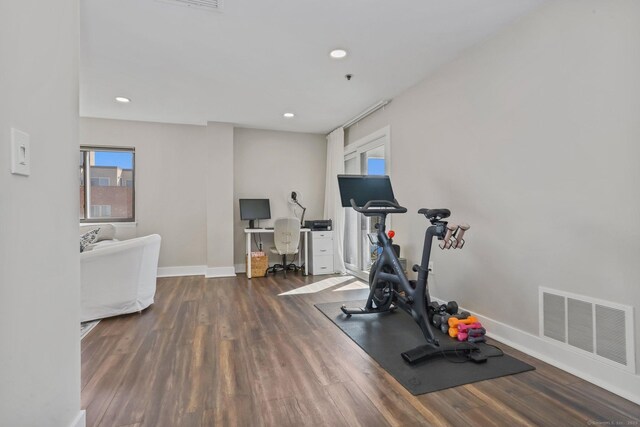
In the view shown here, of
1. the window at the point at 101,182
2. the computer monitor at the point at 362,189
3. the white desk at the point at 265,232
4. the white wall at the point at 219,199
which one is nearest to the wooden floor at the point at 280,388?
the computer monitor at the point at 362,189

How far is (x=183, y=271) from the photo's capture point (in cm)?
527

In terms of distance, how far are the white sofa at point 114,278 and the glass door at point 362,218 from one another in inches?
108

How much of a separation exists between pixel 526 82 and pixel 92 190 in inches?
230

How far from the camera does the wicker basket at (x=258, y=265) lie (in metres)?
5.05

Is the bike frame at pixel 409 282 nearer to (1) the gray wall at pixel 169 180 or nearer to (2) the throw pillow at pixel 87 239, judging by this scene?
(2) the throw pillow at pixel 87 239

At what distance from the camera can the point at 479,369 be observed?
203 cm

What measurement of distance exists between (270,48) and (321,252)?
3262 mm

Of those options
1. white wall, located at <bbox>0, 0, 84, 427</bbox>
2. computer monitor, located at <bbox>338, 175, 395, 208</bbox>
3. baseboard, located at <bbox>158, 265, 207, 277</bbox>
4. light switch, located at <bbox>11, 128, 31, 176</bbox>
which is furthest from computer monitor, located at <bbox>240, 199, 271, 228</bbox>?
light switch, located at <bbox>11, 128, 31, 176</bbox>

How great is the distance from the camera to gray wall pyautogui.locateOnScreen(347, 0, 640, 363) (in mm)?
1797

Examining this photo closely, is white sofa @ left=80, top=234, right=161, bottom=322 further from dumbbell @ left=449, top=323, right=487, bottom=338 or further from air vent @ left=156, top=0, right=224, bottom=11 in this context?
dumbbell @ left=449, top=323, right=487, bottom=338

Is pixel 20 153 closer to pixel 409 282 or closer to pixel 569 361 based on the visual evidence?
pixel 409 282

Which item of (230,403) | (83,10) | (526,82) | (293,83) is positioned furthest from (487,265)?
(83,10)

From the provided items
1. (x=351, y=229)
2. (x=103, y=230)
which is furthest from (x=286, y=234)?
(x=103, y=230)

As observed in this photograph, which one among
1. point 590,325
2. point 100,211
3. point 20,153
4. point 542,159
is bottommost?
point 590,325
